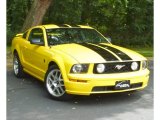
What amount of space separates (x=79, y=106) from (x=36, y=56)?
73.0 inches

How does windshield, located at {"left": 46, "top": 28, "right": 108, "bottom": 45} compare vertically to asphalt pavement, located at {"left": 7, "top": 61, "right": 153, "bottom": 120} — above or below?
above

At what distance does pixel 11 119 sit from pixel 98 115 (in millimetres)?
1335

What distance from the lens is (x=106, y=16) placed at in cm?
1888

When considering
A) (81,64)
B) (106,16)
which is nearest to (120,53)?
(81,64)

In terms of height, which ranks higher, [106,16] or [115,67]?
[106,16]

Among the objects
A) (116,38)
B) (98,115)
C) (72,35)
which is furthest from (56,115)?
(116,38)

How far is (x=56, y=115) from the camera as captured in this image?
5.56 m

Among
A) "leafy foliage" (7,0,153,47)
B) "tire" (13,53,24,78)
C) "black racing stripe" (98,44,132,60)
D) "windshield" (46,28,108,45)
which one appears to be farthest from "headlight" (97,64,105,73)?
"leafy foliage" (7,0,153,47)

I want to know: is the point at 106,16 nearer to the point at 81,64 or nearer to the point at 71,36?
the point at 71,36

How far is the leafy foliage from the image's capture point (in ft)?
59.5

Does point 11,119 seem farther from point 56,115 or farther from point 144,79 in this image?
point 144,79

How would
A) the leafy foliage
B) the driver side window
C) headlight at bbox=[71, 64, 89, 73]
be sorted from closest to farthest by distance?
headlight at bbox=[71, 64, 89, 73], the driver side window, the leafy foliage

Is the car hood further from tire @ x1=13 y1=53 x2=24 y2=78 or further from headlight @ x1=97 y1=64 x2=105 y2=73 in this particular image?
tire @ x1=13 y1=53 x2=24 y2=78

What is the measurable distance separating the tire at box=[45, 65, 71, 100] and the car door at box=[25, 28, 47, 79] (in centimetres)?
41
